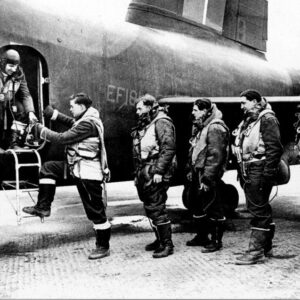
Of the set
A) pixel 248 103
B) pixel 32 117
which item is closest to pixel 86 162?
pixel 32 117

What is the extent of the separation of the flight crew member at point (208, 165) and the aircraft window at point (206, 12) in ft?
11.4

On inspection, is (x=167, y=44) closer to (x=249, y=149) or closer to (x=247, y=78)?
(x=247, y=78)

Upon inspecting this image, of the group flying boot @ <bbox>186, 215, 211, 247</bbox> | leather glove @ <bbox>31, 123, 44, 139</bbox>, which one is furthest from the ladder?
flying boot @ <bbox>186, 215, 211, 247</bbox>

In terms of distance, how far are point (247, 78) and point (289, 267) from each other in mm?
4642

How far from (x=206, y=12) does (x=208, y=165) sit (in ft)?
14.6

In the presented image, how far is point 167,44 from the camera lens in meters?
7.57

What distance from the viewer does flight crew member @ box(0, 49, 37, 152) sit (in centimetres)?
525

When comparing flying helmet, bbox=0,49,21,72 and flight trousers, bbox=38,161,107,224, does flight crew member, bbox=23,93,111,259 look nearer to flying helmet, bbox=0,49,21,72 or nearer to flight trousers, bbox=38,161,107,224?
flight trousers, bbox=38,161,107,224

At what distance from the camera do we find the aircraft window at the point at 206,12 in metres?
8.52

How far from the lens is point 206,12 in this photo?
8.88 meters

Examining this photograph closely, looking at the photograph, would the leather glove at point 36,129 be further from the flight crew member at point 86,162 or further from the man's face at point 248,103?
the man's face at point 248,103

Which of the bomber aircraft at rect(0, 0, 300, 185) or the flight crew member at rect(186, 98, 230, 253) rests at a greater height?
the bomber aircraft at rect(0, 0, 300, 185)

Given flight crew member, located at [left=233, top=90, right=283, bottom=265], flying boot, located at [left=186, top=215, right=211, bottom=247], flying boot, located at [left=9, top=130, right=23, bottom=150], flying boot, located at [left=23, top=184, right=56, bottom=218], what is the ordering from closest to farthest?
flight crew member, located at [left=233, top=90, right=283, bottom=265]
flying boot, located at [left=23, top=184, right=56, bottom=218]
flying boot, located at [left=9, top=130, right=23, bottom=150]
flying boot, located at [left=186, top=215, right=211, bottom=247]

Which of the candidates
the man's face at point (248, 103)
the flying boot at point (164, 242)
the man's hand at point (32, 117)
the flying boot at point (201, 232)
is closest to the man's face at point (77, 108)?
the man's hand at point (32, 117)
